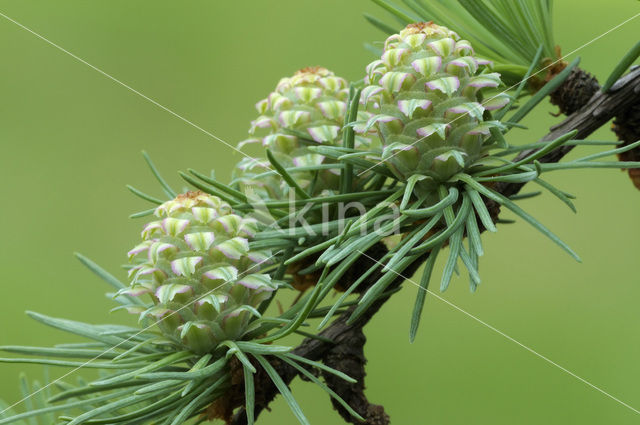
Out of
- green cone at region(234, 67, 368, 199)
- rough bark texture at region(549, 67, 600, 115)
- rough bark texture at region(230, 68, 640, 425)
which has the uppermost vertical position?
green cone at region(234, 67, 368, 199)

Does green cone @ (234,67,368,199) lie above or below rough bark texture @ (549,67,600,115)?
above

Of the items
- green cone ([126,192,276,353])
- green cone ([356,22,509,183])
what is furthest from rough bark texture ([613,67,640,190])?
green cone ([126,192,276,353])

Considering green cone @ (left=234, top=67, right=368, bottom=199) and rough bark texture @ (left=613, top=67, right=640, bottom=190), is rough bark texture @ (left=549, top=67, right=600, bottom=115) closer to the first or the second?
rough bark texture @ (left=613, top=67, right=640, bottom=190)

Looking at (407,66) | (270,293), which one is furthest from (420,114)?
(270,293)

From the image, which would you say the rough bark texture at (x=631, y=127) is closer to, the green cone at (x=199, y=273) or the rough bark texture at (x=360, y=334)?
the rough bark texture at (x=360, y=334)

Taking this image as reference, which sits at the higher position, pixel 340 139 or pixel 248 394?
pixel 340 139

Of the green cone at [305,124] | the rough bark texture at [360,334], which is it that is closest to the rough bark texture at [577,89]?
the rough bark texture at [360,334]

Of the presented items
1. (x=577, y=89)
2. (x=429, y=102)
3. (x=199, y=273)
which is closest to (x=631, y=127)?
(x=577, y=89)

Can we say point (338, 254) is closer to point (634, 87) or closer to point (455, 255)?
point (455, 255)
